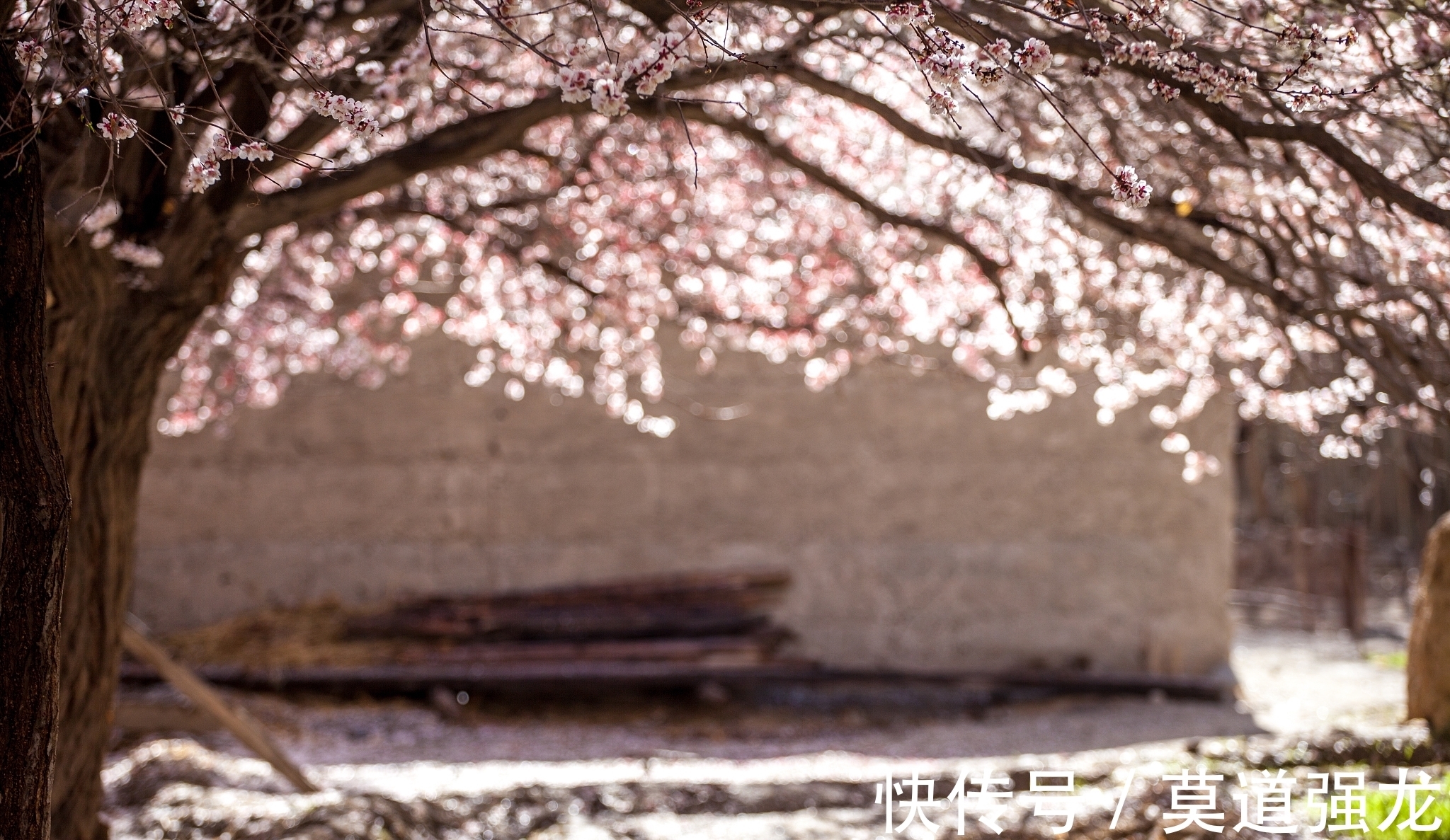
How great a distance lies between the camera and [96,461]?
11.5 ft

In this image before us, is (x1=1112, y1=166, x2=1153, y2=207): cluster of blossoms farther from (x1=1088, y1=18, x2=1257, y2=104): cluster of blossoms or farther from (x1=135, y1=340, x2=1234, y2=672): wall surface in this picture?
(x1=135, y1=340, x2=1234, y2=672): wall surface

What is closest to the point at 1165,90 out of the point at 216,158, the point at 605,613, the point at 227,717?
the point at 216,158

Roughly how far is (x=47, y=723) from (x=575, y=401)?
6181mm

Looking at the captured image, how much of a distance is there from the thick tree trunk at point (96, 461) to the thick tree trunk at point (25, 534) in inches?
38.3

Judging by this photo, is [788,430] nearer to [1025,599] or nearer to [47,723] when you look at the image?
[1025,599]

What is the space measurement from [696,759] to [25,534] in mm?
4755

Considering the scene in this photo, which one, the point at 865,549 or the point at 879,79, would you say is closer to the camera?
the point at 879,79

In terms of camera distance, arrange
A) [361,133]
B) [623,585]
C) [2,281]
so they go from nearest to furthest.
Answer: [361,133] < [2,281] < [623,585]

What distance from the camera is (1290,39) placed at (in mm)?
2371

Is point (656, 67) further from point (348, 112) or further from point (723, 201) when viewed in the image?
point (723, 201)

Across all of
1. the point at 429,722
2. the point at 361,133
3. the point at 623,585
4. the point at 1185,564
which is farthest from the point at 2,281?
the point at 1185,564

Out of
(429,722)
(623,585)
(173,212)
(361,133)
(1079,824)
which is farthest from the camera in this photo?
(623,585)

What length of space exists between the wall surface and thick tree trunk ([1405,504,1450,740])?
Answer: 2196mm

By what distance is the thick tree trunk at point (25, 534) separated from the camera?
7.32 feet
